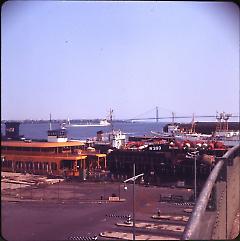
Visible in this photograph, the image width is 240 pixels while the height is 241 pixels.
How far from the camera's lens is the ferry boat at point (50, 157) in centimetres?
769

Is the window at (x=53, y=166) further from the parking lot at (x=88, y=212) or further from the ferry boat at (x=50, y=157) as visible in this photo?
the parking lot at (x=88, y=212)

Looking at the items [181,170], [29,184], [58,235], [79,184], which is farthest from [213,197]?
[181,170]

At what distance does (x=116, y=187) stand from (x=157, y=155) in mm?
1968

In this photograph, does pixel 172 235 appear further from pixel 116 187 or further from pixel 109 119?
pixel 109 119

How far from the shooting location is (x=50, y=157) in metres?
8.66

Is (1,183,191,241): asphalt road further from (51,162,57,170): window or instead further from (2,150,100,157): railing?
(2,150,100,157): railing

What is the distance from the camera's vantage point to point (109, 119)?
1672cm

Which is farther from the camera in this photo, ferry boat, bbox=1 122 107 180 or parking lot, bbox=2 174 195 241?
ferry boat, bbox=1 122 107 180

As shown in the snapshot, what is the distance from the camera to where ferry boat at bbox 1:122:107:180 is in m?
7.69

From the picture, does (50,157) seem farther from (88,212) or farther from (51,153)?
(88,212)

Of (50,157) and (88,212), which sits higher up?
(50,157)

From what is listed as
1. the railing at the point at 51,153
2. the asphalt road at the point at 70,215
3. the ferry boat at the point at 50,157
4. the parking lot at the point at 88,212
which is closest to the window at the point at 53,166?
the ferry boat at the point at 50,157

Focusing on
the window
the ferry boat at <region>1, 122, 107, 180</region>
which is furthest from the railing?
the window

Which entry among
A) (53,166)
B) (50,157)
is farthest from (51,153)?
(53,166)
